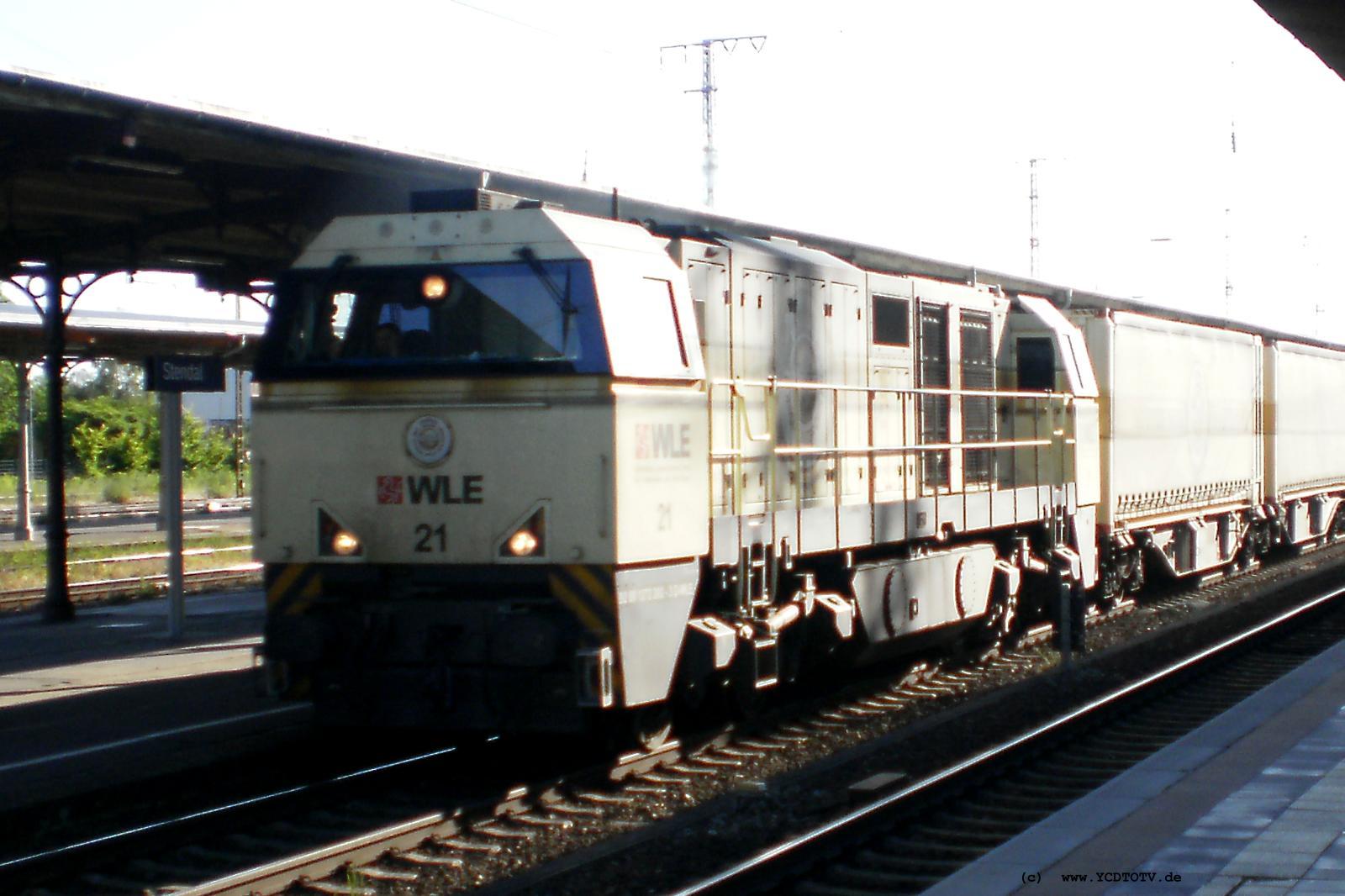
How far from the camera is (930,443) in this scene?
1316cm

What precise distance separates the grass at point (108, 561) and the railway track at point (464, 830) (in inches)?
640

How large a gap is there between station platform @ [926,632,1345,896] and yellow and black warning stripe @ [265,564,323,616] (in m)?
4.31

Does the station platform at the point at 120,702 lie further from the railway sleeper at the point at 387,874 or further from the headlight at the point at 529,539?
the railway sleeper at the point at 387,874

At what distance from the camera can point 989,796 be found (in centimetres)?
855

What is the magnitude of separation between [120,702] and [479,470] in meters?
4.80

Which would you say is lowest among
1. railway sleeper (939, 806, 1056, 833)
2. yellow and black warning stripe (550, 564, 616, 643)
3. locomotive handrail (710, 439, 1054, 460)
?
railway sleeper (939, 806, 1056, 833)

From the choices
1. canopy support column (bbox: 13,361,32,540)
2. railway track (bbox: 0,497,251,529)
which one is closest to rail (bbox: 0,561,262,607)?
canopy support column (bbox: 13,361,32,540)

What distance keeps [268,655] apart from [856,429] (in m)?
5.29

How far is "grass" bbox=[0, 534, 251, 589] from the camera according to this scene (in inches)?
939

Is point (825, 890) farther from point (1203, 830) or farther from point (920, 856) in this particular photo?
point (1203, 830)

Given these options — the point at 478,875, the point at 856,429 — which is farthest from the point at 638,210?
the point at 478,875

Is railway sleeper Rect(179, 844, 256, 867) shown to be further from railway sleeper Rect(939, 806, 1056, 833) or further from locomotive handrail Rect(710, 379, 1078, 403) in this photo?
locomotive handrail Rect(710, 379, 1078, 403)

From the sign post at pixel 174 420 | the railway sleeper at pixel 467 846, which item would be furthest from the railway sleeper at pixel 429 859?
the sign post at pixel 174 420

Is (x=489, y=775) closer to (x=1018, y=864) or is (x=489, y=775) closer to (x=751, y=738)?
(x=751, y=738)
